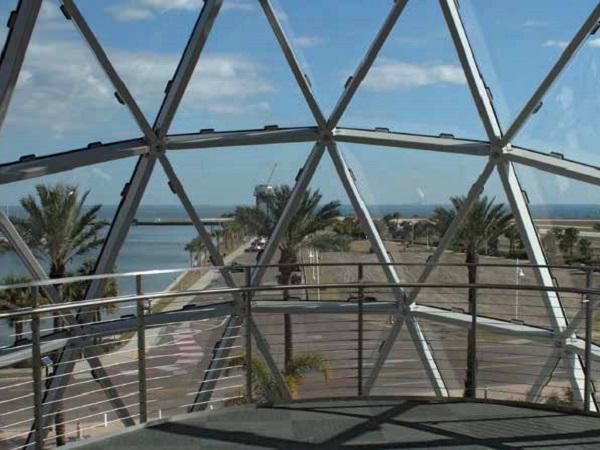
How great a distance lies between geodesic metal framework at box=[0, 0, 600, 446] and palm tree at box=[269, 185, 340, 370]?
0.22 m

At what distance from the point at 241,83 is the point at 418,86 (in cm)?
246

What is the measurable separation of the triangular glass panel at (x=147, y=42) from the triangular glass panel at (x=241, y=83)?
1.12 feet

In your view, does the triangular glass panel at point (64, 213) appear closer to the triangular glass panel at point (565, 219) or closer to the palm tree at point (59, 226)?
the palm tree at point (59, 226)

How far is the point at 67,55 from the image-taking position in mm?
7359

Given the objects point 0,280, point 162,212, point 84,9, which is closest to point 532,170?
point 162,212

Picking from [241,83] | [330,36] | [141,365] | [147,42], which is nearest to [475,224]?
[330,36]

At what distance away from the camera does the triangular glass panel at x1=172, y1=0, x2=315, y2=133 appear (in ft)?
27.6

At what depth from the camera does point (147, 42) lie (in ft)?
26.2

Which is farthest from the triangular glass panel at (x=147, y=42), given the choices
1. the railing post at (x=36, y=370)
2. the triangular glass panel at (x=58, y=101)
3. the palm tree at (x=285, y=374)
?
the railing post at (x=36, y=370)

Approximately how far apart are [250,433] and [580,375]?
6505mm

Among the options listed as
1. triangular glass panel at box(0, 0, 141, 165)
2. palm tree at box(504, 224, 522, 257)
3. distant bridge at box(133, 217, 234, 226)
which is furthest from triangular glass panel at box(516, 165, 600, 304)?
triangular glass panel at box(0, 0, 141, 165)

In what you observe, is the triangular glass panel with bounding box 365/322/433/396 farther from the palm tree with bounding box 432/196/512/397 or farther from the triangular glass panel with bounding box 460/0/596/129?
the triangular glass panel with bounding box 460/0/596/129

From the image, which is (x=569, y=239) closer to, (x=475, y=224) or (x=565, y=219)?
(x=565, y=219)

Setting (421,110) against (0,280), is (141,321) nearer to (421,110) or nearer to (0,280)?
(0,280)
